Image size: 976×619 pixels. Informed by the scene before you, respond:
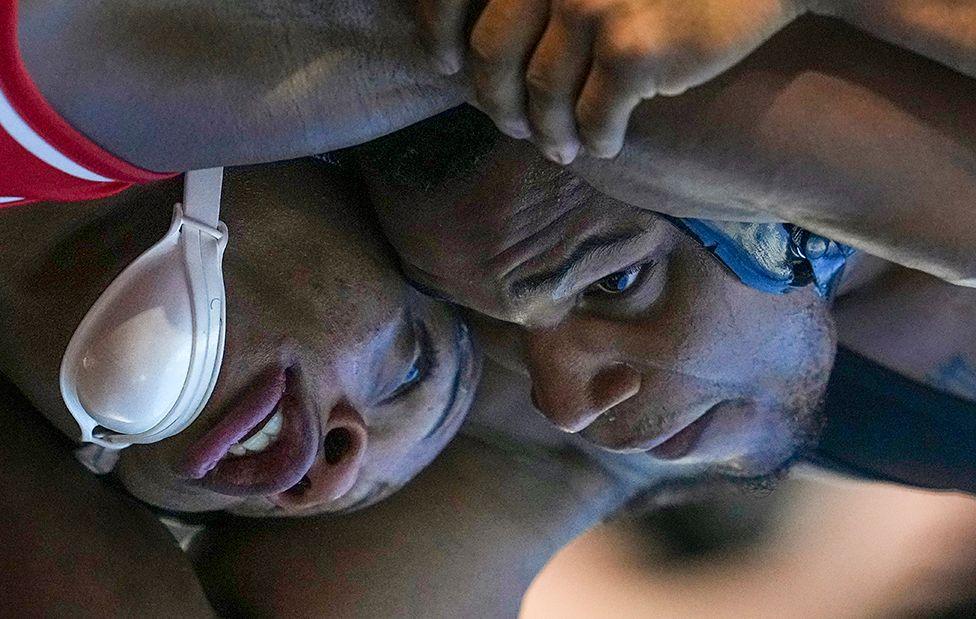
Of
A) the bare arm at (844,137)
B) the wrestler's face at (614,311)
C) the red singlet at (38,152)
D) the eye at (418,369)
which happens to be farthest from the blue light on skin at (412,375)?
the bare arm at (844,137)

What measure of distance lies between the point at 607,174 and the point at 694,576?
93 cm

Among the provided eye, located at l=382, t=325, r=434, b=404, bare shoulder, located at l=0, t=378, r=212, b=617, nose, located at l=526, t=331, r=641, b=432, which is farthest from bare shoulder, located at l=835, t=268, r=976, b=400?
bare shoulder, located at l=0, t=378, r=212, b=617

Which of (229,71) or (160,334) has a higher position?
(229,71)

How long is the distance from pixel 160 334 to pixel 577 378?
34 cm

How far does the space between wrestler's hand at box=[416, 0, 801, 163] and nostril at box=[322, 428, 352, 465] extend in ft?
1.37

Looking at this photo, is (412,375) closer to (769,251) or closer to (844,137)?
(769,251)

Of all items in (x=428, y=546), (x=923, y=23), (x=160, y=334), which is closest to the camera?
(x=923, y=23)

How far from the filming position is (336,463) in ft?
2.75

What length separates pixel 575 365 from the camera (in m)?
0.83

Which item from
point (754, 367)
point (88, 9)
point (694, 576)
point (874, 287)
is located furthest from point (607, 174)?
point (694, 576)

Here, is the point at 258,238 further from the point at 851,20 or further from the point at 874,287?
the point at 874,287

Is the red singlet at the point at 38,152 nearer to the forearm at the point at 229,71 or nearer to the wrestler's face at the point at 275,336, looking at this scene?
the forearm at the point at 229,71

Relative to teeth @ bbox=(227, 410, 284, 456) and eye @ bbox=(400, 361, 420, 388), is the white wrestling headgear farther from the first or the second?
eye @ bbox=(400, 361, 420, 388)

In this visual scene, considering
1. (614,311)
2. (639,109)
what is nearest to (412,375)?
(614,311)
